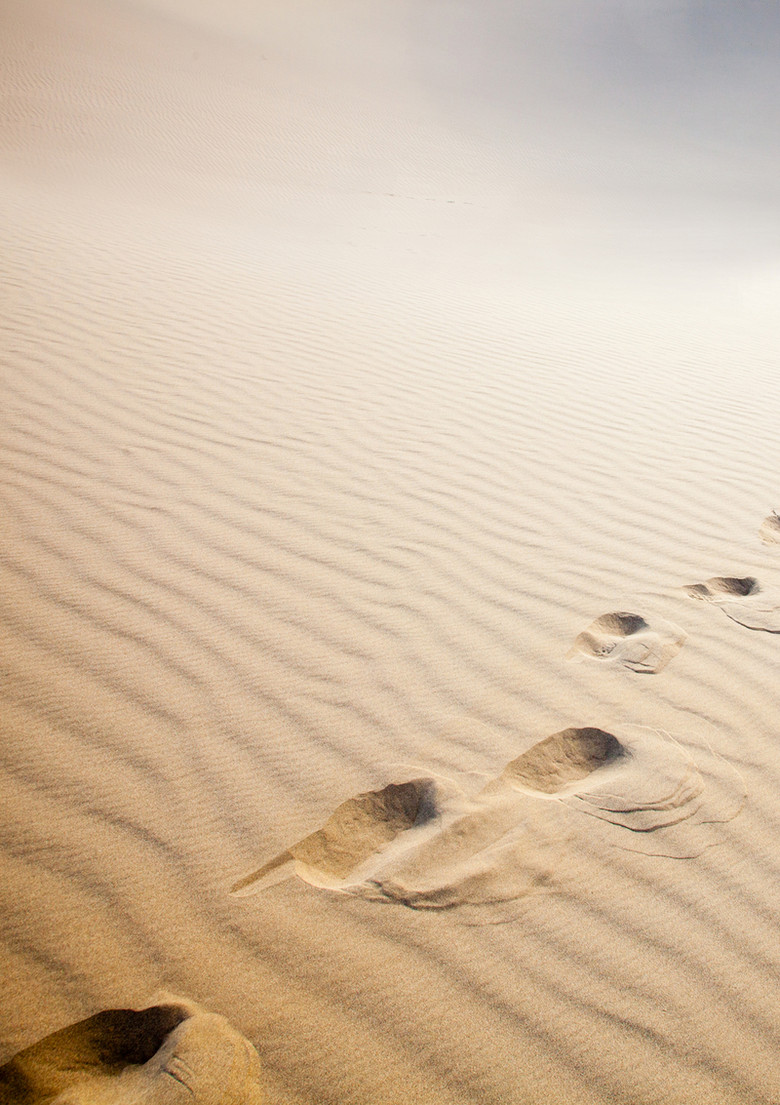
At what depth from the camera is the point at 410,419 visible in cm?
399

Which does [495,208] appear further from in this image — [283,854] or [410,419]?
[283,854]

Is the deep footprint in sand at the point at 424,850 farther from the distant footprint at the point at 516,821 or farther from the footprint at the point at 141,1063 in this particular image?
the footprint at the point at 141,1063

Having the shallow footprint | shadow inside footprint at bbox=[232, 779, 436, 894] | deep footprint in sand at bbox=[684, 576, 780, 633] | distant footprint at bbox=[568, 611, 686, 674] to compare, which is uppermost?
deep footprint in sand at bbox=[684, 576, 780, 633]

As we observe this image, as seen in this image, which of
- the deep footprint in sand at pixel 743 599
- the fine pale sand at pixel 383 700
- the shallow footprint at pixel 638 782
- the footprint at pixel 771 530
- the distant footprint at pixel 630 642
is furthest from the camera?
the footprint at pixel 771 530

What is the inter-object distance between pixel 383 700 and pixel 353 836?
18.2 inches

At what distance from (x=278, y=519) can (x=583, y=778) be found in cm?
159

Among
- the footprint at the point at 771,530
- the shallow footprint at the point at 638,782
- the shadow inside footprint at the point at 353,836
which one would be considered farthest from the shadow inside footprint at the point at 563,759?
the footprint at the point at 771,530

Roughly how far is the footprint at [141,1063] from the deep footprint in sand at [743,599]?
2088mm

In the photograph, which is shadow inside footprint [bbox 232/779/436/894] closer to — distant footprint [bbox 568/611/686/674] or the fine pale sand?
the fine pale sand

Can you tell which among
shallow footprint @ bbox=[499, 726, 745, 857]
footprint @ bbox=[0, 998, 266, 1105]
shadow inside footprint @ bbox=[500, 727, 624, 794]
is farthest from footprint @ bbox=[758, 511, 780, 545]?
footprint @ bbox=[0, 998, 266, 1105]

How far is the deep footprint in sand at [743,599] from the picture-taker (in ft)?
8.15

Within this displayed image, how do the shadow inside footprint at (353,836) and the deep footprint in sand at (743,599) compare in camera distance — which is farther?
the deep footprint in sand at (743,599)

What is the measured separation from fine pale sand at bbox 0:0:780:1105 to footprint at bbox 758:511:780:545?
0.03 m

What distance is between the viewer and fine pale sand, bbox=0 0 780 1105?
1.36 meters
